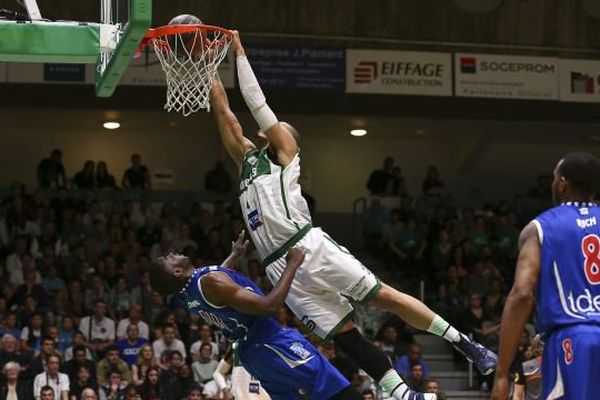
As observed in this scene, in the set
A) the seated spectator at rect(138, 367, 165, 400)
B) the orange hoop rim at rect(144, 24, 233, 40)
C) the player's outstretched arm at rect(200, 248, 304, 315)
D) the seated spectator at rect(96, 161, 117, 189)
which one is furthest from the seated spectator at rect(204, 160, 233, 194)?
the player's outstretched arm at rect(200, 248, 304, 315)

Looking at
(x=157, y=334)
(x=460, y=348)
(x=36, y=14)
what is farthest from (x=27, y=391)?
(x=460, y=348)

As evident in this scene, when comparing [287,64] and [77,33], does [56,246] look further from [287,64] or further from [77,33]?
[77,33]

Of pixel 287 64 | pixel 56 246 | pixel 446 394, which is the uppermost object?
pixel 287 64

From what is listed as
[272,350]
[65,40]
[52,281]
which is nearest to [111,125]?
[52,281]

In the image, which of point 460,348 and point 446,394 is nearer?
point 460,348

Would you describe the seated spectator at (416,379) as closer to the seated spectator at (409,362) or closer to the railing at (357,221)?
the seated spectator at (409,362)

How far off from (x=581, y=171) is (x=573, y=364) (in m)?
0.96

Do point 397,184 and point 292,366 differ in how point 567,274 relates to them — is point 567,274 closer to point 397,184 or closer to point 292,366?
point 292,366

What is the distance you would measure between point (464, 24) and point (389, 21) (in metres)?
1.50

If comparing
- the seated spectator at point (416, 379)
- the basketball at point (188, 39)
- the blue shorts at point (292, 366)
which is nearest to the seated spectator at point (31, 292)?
the seated spectator at point (416, 379)

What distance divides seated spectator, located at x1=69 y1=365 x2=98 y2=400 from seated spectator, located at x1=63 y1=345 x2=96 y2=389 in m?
0.02

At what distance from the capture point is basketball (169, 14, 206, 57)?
9914 mm

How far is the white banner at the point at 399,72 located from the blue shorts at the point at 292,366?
614 inches

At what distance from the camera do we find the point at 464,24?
83.2 ft
